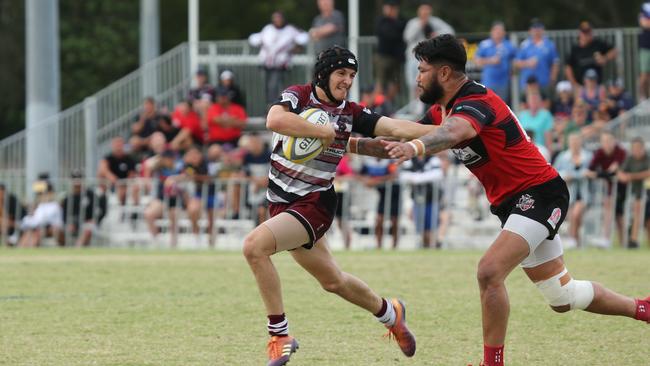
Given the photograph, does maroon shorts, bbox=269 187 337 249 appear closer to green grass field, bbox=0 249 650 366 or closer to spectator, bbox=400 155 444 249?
green grass field, bbox=0 249 650 366

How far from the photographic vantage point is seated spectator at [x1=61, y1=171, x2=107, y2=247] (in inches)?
854

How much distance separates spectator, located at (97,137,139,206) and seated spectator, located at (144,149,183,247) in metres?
0.51

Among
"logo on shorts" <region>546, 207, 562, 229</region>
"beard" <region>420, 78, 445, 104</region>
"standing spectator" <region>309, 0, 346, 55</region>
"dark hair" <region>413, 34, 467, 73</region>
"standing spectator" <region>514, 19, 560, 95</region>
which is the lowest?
A: "logo on shorts" <region>546, 207, 562, 229</region>

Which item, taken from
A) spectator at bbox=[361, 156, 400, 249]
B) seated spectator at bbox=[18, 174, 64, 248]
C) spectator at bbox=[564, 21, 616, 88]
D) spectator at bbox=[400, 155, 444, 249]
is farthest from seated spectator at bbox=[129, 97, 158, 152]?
spectator at bbox=[564, 21, 616, 88]

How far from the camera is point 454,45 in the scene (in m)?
7.46

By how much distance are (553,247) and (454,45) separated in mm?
1399

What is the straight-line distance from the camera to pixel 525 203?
24.3 feet

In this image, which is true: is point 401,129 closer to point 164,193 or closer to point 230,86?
point 164,193

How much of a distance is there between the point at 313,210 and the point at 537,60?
567 inches

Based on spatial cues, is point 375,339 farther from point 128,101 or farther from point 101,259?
point 128,101

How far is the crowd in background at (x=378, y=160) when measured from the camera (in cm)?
1888

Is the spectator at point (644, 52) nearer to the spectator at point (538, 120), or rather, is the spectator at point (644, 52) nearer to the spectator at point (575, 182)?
the spectator at point (538, 120)

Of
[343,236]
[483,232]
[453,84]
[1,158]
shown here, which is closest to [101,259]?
[343,236]

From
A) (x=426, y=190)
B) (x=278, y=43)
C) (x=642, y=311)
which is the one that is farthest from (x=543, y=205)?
(x=278, y=43)
